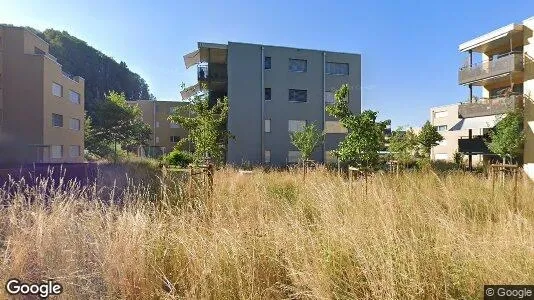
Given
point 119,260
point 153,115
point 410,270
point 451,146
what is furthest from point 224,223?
point 153,115

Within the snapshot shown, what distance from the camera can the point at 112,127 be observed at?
4372cm

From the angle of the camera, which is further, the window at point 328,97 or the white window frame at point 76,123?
the white window frame at point 76,123

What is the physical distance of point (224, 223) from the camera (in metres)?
3.83

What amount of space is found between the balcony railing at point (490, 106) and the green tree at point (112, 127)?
40.0 m

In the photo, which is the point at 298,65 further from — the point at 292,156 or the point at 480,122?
the point at 480,122

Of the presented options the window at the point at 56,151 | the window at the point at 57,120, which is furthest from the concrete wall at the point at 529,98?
the window at the point at 57,120

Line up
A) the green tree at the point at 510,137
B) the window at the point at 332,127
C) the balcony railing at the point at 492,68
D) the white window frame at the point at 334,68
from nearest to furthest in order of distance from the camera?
the green tree at the point at 510,137 → the balcony railing at the point at 492,68 → the window at the point at 332,127 → the white window frame at the point at 334,68

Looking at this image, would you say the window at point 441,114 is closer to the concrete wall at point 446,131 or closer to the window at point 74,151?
the concrete wall at point 446,131

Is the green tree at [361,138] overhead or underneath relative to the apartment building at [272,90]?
underneath

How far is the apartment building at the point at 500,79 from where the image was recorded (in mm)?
19641

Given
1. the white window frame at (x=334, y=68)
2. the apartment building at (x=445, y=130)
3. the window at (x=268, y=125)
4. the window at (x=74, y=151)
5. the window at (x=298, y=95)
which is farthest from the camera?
the apartment building at (x=445, y=130)

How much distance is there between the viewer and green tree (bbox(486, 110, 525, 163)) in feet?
60.8

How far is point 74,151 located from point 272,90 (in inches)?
890

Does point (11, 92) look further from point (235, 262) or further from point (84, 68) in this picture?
point (84, 68)
